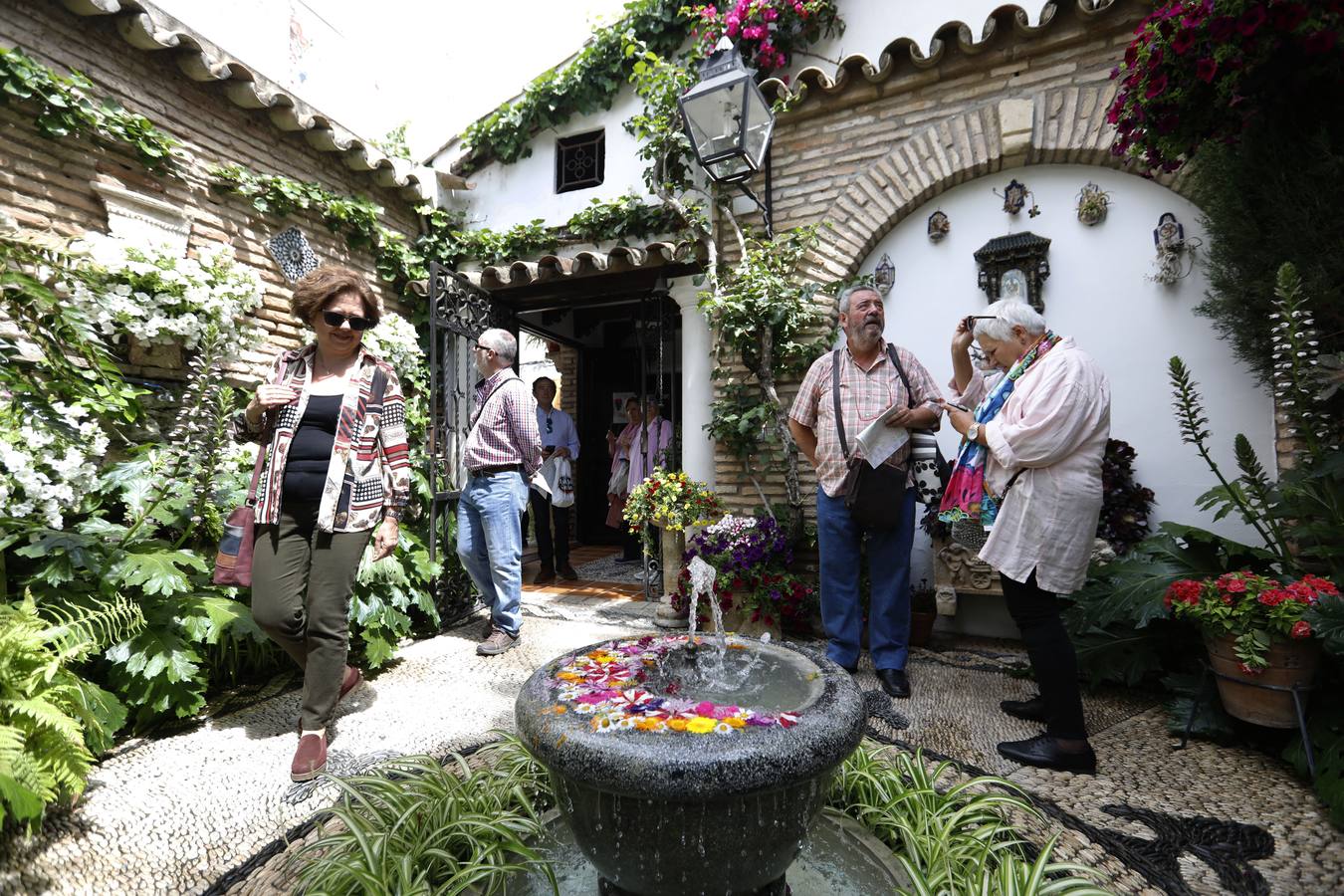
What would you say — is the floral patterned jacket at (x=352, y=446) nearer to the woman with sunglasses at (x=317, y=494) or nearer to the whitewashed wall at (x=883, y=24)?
the woman with sunglasses at (x=317, y=494)

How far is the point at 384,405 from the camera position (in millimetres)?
2654

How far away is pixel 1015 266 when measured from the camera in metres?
3.96

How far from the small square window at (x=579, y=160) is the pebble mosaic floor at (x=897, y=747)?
4.35 metres

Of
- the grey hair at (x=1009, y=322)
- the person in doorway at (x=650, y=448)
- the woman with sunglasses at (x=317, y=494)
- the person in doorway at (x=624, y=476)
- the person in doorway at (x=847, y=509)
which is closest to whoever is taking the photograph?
the woman with sunglasses at (x=317, y=494)

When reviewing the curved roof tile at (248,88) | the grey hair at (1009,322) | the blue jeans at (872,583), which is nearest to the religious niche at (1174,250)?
the grey hair at (1009,322)

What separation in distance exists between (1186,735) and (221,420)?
14.2 feet

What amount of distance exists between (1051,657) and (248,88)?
559cm

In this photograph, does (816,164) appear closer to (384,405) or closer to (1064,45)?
(1064,45)

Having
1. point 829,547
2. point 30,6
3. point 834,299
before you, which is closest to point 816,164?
point 834,299

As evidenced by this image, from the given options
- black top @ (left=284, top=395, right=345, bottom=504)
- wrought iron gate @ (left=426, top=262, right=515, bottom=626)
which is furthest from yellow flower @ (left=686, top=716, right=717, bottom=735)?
wrought iron gate @ (left=426, top=262, right=515, bottom=626)

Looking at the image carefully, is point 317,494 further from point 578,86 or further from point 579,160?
point 578,86

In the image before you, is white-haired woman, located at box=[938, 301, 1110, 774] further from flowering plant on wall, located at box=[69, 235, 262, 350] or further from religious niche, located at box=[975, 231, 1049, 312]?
flowering plant on wall, located at box=[69, 235, 262, 350]

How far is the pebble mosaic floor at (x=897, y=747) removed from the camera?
1.74 metres

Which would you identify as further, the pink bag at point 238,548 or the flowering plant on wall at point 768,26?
the flowering plant on wall at point 768,26
